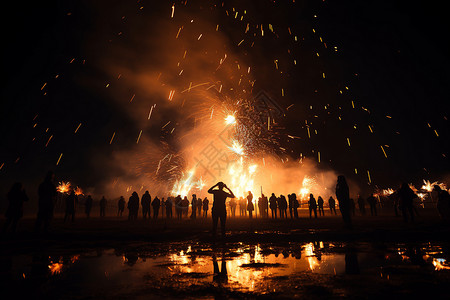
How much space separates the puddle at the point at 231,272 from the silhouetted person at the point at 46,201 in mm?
4065

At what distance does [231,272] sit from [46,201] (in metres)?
7.98

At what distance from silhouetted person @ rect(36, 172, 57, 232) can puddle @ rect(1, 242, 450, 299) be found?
4.06m

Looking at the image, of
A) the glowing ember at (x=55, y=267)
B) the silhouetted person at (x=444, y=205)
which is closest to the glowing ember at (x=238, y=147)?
the silhouetted person at (x=444, y=205)

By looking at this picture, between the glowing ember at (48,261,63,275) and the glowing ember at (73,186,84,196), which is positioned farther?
the glowing ember at (73,186,84,196)

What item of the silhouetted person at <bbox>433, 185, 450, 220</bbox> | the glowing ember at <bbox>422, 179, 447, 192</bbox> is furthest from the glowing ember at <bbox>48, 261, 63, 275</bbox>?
the glowing ember at <bbox>422, 179, 447, 192</bbox>

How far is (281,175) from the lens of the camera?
202 feet

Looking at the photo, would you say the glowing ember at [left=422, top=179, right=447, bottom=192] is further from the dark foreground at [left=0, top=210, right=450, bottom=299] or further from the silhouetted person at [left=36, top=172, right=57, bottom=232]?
the silhouetted person at [left=36, top=172, right=57, bottom=232]

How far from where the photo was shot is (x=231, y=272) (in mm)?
3338

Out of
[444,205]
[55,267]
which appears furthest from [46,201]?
[444,205]

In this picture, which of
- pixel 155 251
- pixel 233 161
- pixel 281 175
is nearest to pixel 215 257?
pixel 155 251

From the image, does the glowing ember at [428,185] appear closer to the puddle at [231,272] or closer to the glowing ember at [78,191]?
the puddle at [231,272]

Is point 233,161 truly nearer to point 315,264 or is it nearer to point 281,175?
point 281,175

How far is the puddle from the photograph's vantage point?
2.59m

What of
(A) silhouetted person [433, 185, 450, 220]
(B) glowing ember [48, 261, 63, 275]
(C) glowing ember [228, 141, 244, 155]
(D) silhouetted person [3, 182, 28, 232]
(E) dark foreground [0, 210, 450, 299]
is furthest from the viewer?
(C) glowing ember [228, 141, 244, 155]
